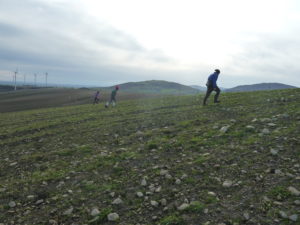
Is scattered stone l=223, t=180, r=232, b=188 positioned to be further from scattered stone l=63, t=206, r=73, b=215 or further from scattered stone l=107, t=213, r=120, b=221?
scattered stone l=63, t=206, r=73, b=215

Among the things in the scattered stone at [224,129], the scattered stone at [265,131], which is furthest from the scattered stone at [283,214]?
the scattered stone at [224,129]

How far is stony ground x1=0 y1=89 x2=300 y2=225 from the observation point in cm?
571

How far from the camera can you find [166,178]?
24.2ft

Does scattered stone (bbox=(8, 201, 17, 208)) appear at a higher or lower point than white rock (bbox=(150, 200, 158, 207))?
lower

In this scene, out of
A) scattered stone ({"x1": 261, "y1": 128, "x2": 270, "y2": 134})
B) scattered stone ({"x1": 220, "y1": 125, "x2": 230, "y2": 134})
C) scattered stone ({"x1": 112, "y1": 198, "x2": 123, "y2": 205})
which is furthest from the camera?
scattered stone ({"x1": 220, "y1": 125, "x2": 230, "y2": 134})

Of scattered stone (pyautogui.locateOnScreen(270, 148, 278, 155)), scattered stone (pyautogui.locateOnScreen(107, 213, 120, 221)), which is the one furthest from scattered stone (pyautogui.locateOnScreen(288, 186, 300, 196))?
scattered stone (pyautogui.locateOnScreen(107, 213, 120, 221))

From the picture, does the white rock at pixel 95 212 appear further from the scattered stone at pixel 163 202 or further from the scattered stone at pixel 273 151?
the scattered stone at pixel 273 151

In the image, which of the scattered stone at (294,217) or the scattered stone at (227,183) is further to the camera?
the scattered stone at (227,183)

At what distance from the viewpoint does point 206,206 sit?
5.79 meters

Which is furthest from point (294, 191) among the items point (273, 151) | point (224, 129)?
point (224, 129)

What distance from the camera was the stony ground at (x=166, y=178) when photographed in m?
5.71

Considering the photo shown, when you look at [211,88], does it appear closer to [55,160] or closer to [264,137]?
[264,137]

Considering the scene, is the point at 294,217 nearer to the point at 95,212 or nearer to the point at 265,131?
the point at 95,212

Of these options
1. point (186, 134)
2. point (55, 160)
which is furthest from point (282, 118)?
point (55, 160)
